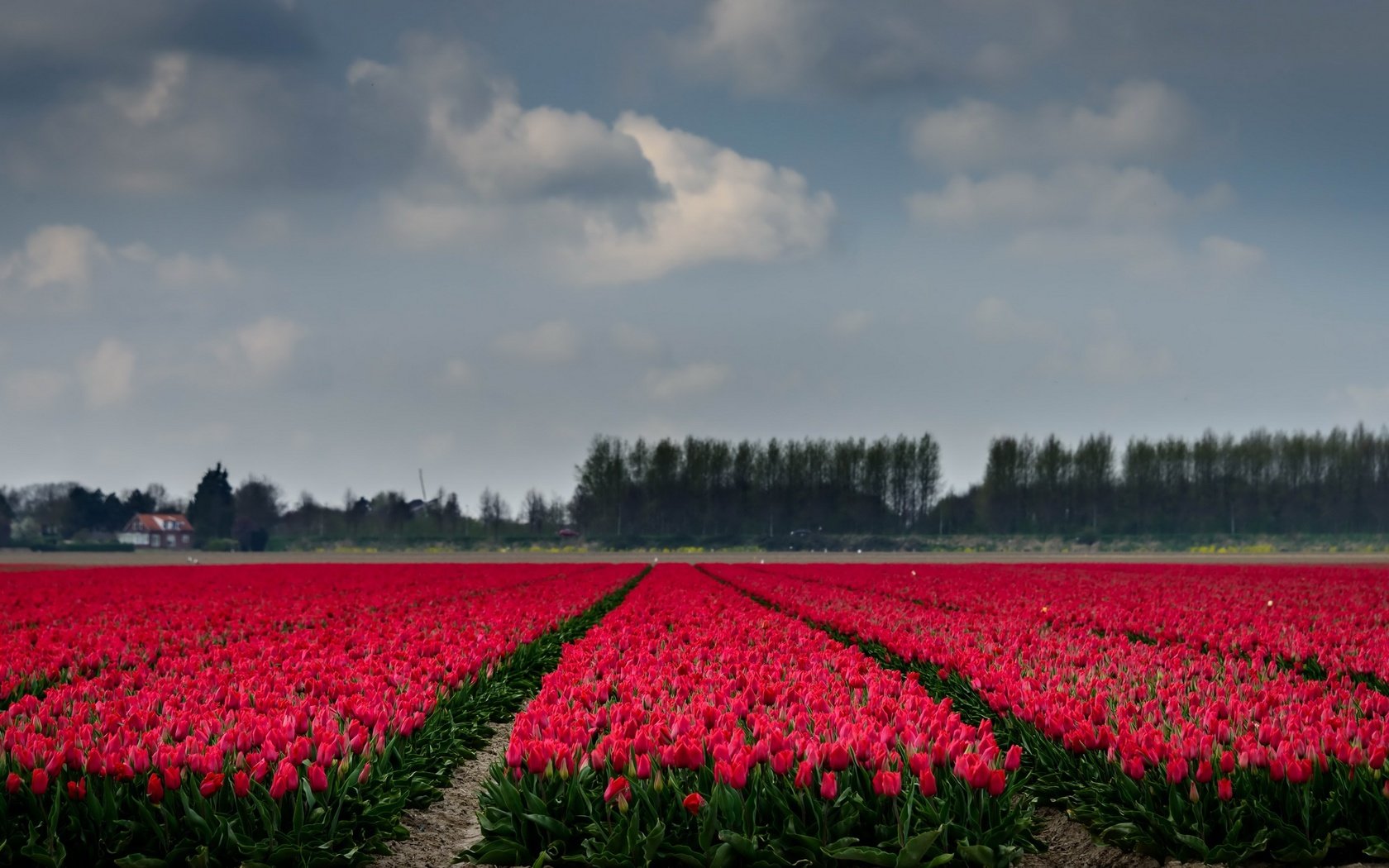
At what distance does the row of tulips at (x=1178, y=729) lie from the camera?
196 inches

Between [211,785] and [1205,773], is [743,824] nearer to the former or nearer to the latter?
[1205,773]

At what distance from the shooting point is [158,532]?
12488 cm

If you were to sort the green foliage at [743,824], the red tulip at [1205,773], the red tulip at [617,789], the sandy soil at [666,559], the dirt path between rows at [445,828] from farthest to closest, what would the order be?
the sandy soil at [666,559] < the dirt path between rows at [445,828] < the red tulip at [1205,773] < the red tulip at [617,789] < the green foliage at [743,824]

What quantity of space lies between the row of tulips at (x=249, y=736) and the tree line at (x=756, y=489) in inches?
3386

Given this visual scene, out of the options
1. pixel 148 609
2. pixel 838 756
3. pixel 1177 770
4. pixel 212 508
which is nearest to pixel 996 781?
pixel 838 756

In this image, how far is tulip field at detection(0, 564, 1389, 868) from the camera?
4805 mm

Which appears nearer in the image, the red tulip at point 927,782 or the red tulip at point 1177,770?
the red tulip at point 927,782

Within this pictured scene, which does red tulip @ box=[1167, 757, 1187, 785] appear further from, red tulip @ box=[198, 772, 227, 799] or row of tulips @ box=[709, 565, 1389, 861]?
red tulip @ box=[198, 772, 227, 799]

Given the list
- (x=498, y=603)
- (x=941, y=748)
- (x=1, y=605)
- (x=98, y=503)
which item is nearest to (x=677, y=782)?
(x=941, y=748)

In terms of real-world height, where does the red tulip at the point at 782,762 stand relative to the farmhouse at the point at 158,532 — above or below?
above

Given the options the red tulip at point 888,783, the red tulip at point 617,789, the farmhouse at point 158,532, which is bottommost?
the farmhouse at point 158,532

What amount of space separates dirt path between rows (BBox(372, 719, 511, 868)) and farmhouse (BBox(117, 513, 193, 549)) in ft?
429

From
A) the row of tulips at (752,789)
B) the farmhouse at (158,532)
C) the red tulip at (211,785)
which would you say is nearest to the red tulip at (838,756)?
the row of tulips at (752,789)

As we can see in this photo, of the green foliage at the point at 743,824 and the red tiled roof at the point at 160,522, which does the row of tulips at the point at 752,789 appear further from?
the red tiled roof at the point at 160,522
